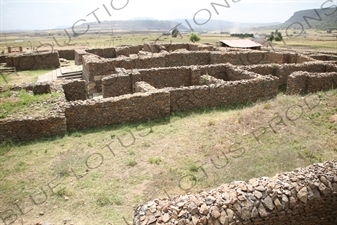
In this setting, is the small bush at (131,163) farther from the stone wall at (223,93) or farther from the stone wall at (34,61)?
the stone wall at (34,61)

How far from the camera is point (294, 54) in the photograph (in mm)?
21125

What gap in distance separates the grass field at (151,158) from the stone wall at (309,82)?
2227 millimetres

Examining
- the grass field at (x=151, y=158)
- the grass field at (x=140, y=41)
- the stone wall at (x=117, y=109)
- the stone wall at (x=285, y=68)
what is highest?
the stone wall at (x=285, y=68)

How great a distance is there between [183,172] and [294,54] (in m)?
18.1

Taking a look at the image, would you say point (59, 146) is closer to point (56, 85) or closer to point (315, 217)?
point (56, 85)

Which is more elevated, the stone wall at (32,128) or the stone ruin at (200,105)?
the stone ruin at (200,105)

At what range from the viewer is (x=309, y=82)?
1309cm

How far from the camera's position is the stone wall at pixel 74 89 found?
13125 millimetres

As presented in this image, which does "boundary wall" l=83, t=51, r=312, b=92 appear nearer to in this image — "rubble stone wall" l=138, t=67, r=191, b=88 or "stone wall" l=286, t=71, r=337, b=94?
"rubble stone wall" l=138, t=67, r=191, b=88

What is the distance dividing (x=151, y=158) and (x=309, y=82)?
9626 mm

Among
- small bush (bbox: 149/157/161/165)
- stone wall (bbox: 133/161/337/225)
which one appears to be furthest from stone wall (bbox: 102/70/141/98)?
stone wall (bbox: 133/161/337/225)

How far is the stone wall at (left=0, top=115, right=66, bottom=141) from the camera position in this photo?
29.1ft

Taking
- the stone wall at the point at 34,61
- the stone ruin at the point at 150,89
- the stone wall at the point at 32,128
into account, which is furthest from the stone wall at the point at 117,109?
the stone wall at the point at 34,61

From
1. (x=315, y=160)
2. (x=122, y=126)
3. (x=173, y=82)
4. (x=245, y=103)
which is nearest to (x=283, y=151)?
(x=315, y=160)
